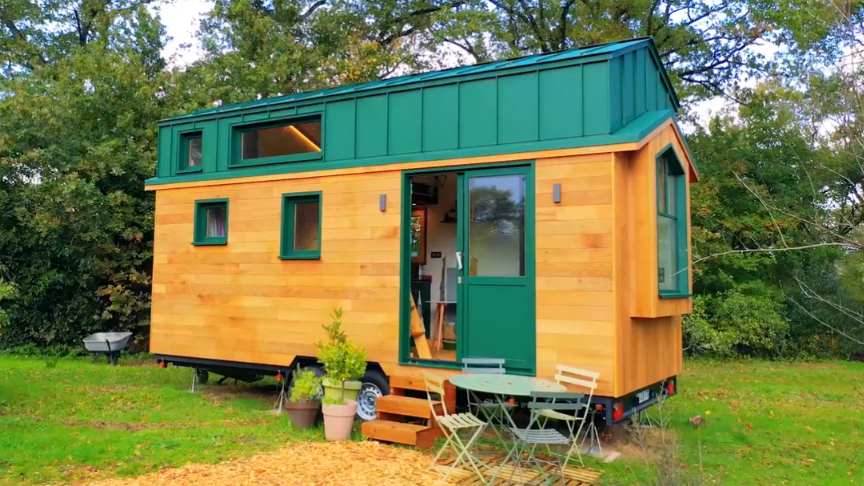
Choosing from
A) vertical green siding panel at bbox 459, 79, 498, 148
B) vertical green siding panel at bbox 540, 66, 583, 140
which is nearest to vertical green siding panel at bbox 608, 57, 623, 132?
vertical green siding panel at bbox 540, 66, 583, 140

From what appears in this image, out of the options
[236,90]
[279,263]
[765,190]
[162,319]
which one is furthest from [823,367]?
[236,90]

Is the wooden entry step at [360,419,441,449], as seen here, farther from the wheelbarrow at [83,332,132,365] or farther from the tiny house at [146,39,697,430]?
the wheelbarrow at [83,332,132,365]

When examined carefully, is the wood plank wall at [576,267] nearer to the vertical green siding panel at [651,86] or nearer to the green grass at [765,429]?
the green grass at [765,429]

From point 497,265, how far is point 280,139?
11.4 ft

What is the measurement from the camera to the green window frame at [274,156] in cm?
782

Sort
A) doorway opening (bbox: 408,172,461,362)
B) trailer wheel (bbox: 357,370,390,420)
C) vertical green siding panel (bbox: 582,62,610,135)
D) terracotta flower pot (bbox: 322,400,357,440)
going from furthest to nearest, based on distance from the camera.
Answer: doorway opening (bbox: 408,172,461,362) < trailer wheel (bbox: 357,370,390,420) < terracotta flower pot (bbox: 322,400,357,440) < vertical green siding panel (bbox: 582,62,610,135)

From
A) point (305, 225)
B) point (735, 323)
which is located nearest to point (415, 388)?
point (305, 225)

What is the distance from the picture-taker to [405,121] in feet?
23.4

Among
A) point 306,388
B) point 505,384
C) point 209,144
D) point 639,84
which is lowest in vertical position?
point 306,388

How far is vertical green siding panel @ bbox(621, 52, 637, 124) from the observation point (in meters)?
6.27

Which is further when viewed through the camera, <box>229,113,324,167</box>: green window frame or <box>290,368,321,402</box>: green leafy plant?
<box>229,113,324,167</box>: green window frame

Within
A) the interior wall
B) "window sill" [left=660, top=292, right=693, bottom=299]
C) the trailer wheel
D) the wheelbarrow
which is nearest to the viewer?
"window sill" [left=660, top=292, right=693, bottom=299]

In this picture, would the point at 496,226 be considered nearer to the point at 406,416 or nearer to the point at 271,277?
the point at 406,416

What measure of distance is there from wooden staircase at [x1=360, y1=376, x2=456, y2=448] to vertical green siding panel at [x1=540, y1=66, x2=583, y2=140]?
2759 mm
